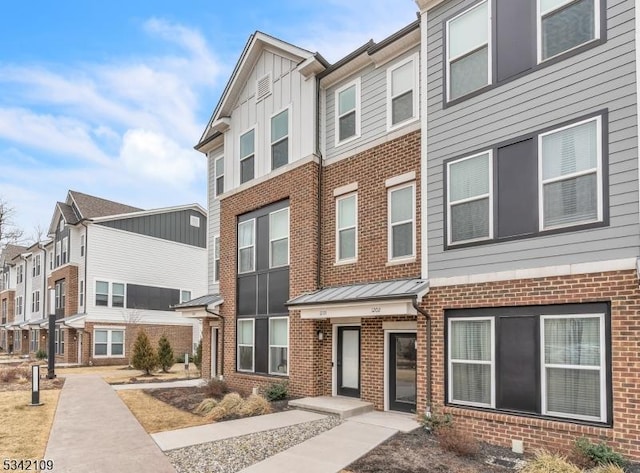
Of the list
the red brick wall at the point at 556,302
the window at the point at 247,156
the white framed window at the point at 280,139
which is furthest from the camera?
the window at the point at 247,156

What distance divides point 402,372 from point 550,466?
14.9 ft

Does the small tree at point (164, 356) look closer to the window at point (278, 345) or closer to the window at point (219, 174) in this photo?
the window at point (219, 174)

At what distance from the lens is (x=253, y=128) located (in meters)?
15.8

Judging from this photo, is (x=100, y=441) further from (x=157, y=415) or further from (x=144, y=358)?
(x=144, y=358)

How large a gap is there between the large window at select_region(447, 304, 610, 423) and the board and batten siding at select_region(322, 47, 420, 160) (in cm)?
510

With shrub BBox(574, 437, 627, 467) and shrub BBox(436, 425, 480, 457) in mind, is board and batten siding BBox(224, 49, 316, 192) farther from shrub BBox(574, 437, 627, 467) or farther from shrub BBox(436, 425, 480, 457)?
shrub BBox(574, 437, 627, 467)

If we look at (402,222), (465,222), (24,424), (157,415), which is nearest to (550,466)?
(465,222)

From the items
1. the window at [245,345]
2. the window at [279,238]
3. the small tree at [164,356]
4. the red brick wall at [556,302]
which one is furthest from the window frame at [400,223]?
the small tree at [164,356]

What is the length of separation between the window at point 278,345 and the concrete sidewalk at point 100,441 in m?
4.17

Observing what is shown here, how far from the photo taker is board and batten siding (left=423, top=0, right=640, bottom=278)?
7.29 m

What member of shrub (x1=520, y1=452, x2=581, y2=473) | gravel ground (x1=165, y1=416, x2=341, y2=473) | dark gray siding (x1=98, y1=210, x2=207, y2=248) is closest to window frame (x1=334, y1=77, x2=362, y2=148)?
gravel ground (x1=165, y1=416, x2=341, y2=473)

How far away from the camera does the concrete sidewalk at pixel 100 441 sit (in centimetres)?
758

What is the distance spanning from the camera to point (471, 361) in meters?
9.11

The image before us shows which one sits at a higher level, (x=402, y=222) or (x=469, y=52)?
(x=469, y=52)
